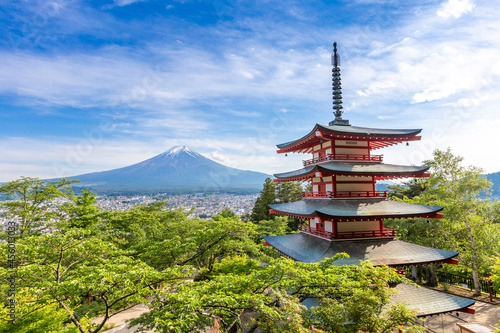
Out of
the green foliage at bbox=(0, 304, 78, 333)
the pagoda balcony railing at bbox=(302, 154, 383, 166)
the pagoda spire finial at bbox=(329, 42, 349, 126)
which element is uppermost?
the pagoda spire finial at bbox=(329, 42, 349, 126)

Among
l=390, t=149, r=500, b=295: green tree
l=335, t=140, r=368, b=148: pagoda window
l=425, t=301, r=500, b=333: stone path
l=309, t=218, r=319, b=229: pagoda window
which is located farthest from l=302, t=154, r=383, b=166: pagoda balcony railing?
l=425, t=301, r=500, b=333: stone path

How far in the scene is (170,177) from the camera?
10800cm

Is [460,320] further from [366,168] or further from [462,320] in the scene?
[366,168]

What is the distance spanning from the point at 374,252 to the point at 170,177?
107 m

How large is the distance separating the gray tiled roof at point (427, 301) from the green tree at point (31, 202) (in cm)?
1862

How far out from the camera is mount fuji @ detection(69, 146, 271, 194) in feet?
303

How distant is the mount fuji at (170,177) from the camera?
303 ft

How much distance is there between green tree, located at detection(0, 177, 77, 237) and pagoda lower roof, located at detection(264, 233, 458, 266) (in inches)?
584

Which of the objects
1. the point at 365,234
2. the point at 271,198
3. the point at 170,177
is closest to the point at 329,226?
the point at 365,234

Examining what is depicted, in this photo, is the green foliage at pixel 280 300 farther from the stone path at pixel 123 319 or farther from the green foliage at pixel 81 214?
the green foliage at pixel 81 214

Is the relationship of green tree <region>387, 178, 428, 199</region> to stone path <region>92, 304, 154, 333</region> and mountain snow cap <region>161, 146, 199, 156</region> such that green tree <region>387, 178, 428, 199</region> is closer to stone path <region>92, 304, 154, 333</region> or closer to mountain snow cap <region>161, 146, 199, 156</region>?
stone path <region>92, 304, 154, 333</region>

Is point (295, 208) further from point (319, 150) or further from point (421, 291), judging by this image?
point (421, 291)

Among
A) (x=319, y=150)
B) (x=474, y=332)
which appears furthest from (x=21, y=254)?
(x=474, y=332)

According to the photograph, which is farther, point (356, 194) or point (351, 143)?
point (351, 143)
